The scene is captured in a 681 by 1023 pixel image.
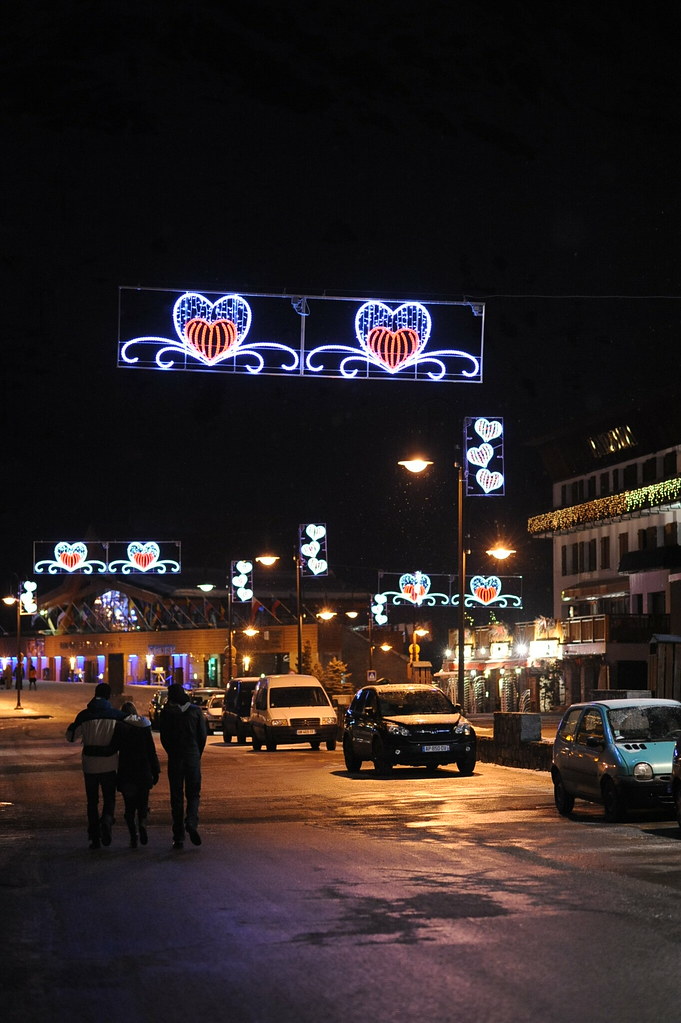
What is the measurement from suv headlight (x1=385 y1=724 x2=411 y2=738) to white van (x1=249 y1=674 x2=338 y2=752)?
35.8 ft

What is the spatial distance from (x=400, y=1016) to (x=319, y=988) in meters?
0.85

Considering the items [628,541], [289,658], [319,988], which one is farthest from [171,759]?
[289,658]

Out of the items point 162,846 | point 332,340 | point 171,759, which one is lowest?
point 162,846

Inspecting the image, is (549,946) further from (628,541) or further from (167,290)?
(628,541)

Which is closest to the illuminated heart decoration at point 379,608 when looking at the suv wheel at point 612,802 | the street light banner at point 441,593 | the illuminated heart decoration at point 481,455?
the street light banner at point 441,593

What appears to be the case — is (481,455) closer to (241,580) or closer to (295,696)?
(295,696)

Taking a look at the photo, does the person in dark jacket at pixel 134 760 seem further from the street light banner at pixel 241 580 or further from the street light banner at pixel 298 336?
the street light banner at pixel 241 580

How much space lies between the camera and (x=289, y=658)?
3607 inches

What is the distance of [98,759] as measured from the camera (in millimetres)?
15812

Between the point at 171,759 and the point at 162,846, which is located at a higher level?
the point at 171,759

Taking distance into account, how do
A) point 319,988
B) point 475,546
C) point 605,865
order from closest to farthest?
point 319,988 → point 605,865 → point 475,546

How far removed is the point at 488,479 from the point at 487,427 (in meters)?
2.19

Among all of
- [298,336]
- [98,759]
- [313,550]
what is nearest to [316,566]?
[313,550]

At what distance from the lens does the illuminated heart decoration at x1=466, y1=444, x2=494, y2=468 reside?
33531 millimetres
